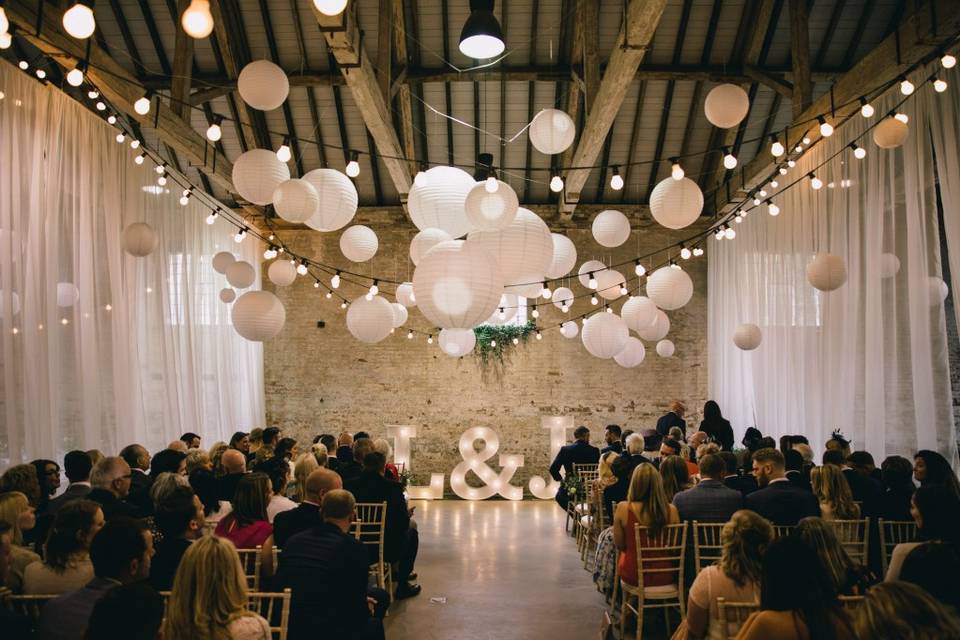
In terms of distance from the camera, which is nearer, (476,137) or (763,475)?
(763,475)

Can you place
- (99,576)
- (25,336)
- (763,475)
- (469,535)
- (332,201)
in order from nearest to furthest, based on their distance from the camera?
(99,576) < (763,475) < (332,201) < (25,336) < (469,535)

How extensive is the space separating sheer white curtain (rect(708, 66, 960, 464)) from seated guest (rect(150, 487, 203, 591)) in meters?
5.98

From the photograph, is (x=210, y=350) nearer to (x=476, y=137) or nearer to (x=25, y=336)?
(x=25, y=336)

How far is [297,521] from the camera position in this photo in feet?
14.0

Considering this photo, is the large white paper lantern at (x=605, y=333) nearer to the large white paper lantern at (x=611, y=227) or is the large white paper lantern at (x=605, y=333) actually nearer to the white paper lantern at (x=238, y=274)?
the large white paper lantern at (x=611, y=227)

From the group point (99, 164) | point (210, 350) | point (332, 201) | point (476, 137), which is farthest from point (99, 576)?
point (476, 137)

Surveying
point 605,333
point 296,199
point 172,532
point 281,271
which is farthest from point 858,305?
point 172,532

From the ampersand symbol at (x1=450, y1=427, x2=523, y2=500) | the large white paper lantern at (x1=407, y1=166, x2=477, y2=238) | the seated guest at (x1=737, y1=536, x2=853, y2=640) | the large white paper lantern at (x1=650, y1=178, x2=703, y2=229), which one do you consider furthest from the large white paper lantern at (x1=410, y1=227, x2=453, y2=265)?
the ampersand symbol at (x1=450, y1=427, x2=523, y2=500)

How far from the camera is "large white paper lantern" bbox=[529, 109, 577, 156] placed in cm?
591

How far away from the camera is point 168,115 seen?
27.1ft

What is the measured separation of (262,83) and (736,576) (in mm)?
4465

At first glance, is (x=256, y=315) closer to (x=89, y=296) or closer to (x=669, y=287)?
(x=89, y=296)

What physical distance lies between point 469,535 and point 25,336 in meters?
5.19

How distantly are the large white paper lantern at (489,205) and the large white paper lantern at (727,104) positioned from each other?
79.1 inches
